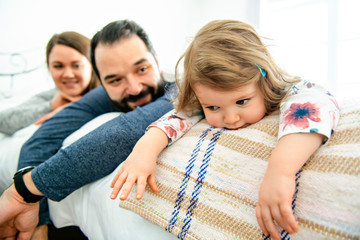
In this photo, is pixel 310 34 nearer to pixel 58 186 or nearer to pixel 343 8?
pixel 343 8

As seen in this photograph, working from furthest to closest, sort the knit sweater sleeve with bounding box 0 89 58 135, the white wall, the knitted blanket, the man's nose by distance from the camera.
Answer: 1. the white wall
2. the knit sweater sleeve with bounding box 0 89 58 135
3. the man's nose
4. the knitted blanket

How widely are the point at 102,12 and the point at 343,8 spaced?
273 cm

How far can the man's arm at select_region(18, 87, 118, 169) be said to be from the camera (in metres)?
0.90

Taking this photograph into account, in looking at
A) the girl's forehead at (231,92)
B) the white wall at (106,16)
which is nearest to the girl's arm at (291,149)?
the girl's forehead at (231,92)

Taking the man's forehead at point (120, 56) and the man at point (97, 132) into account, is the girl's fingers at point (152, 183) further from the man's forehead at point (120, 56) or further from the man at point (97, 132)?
the man's forehead at point (120, 56)

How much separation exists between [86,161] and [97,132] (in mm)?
93

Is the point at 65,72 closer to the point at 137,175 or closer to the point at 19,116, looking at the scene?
the point at 19,116

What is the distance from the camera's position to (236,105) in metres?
0.57

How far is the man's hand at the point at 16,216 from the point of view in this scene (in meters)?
0.67

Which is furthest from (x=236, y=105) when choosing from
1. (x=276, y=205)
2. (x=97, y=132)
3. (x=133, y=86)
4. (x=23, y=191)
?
(x=23, y=191)

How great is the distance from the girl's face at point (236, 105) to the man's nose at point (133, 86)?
19.6 inches

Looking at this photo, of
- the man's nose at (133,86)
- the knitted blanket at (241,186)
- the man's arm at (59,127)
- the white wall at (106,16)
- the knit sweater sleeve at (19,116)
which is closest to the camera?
the knitted blanket at (241,186)

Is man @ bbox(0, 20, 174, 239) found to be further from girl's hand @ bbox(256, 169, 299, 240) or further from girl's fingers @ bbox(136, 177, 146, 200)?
girl's hand @ bbox(256, 169, 299, 240)

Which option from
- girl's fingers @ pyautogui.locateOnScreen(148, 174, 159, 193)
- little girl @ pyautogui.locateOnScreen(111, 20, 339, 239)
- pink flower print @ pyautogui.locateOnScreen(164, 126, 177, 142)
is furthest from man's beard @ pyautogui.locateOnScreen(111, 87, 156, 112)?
girl's fingers @ pyautogui.locateOnScreen(148, 174, 159, 193)
